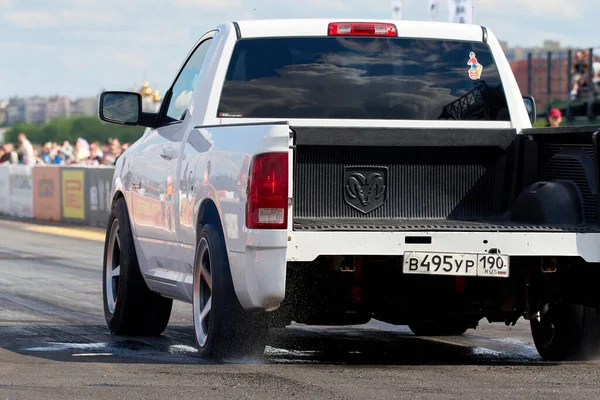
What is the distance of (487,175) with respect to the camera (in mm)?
8539

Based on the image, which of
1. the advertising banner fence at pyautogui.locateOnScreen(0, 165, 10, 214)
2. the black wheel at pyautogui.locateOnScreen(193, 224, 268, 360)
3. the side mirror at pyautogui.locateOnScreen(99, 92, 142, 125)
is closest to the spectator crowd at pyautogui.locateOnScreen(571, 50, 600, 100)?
the advertising banner fence at pyautogui.locateOnScreen(0, 165, 10, 214)

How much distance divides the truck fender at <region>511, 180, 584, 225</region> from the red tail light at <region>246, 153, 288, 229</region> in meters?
1.77

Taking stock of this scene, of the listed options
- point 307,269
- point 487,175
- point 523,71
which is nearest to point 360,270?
point 307,269

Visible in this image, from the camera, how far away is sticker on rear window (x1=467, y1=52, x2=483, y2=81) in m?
9.00

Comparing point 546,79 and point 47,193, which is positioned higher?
point 546,79

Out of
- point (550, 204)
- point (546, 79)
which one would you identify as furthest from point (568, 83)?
point (550, 204)

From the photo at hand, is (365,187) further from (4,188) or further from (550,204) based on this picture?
(4,188)

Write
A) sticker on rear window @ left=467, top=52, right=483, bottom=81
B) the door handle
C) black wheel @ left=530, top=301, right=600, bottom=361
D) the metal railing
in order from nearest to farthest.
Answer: black wheel @ left=530, top=301, right=600, bottom=361, the door handle, sticker on rear window @ left=467, top=52, right=483, bottom=81, the metal railing

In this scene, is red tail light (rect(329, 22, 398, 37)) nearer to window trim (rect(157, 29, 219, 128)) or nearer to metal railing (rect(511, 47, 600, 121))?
window trim (rect(157, 29, 219, 128))

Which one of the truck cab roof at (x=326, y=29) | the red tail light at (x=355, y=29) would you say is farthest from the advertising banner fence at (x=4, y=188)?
the red tail light at (x=355, y=29)

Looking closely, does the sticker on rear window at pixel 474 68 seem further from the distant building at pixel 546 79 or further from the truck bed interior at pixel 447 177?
the distant building at pixel 546 79

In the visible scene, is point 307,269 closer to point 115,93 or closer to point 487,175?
point 487,175

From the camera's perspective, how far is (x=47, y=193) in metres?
33.1

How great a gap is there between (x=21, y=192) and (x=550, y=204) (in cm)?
2812
